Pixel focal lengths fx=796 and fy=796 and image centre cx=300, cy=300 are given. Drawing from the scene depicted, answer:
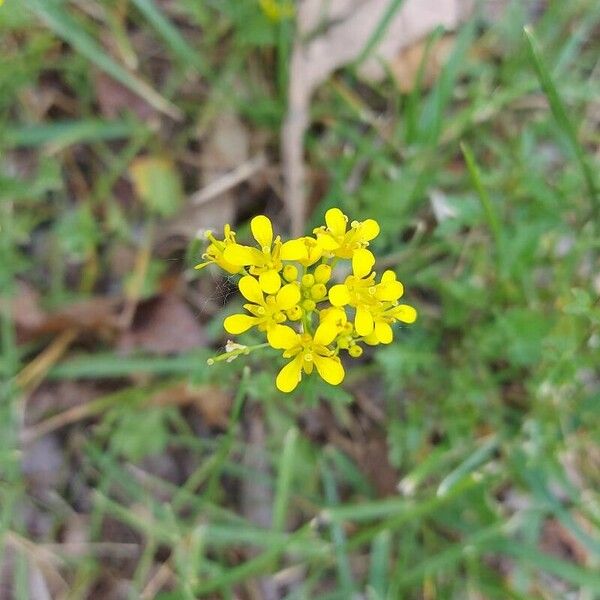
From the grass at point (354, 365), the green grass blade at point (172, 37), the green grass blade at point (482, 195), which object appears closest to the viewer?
the green grass blade at point (482, 195)

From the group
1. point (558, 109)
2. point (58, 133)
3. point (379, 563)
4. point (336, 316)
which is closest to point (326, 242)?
point (336, 316)

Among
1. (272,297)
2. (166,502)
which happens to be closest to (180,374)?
(166,502)

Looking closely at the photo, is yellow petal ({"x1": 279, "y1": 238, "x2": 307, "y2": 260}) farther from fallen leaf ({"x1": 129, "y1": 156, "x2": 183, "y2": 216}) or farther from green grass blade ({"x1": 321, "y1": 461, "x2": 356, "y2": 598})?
fallen leaf ({"x1": 129, "y1": 156, "x2": 183, "y2": 216})

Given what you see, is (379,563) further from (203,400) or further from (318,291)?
(318,291)

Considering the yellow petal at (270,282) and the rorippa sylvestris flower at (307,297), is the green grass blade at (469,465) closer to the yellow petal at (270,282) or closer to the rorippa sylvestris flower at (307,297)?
the rorippa sylvestris flower at (307,297)

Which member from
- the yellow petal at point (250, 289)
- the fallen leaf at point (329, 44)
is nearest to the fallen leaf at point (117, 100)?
the fallen leaf at point (329, 44)
